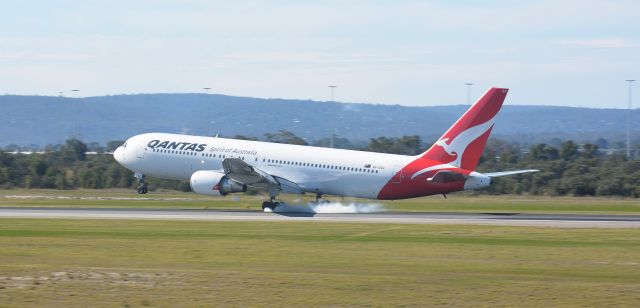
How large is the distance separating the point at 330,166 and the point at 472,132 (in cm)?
830

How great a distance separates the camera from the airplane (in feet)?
167

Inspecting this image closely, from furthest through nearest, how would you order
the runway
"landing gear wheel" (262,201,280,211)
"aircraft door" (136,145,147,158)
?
"aircraft door" (136,145,147,158), "landing gear wheel" (262,201,280,211), the runway

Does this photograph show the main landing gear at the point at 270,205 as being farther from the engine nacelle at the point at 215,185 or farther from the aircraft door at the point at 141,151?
the aircraft door at the point at 141,151

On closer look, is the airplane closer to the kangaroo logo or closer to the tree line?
→ the kangaroo logo

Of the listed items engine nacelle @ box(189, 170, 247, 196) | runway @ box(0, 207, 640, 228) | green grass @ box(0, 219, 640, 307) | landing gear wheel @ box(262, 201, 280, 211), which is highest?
engine nacelle @ box(189, 170, 247, 196)

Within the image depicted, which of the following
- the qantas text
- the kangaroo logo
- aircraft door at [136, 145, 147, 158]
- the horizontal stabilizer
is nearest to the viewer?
the horizontal stabilizer

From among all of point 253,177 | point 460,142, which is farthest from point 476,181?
point 253,177

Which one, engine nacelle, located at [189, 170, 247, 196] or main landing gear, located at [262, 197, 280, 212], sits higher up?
engine nacelle, located at [189, 170, 247, 196]

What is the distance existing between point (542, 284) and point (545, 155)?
Answer: 82125 millimetres

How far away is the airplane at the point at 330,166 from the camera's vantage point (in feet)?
167

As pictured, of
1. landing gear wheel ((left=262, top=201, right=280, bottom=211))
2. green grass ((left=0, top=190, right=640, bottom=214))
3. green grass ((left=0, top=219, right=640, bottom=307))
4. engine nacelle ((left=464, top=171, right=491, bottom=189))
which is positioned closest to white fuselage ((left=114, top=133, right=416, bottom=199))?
green grass ((left=0, top=190, right=640, bottom=214))

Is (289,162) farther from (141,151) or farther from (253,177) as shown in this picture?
(141,151)

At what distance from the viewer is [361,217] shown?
48688 millimetres

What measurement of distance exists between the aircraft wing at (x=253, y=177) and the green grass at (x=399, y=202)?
4.18ft
